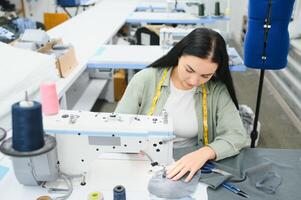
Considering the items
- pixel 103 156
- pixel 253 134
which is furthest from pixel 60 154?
pixel 253 134

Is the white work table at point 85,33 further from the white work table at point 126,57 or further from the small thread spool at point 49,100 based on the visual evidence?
the small thread spool at point 49,100

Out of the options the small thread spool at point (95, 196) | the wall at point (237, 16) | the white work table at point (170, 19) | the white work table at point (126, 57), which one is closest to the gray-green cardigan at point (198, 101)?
the small thread spool at point (95, 196)

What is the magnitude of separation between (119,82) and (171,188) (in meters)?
2.69

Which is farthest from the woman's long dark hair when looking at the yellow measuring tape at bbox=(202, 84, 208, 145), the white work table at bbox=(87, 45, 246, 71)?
the white work table at bbox=(87, 45, 246, 71)

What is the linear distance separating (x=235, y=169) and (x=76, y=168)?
0.59 meters

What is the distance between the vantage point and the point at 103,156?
1330 mm

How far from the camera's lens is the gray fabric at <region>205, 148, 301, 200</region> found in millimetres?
1154

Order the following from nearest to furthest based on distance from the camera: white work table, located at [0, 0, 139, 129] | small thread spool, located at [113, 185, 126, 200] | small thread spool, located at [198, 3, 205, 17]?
small thread spool, located at [113, 185, 126, 200] → white work table, located at [0, 0, 139, 129] → small thread spool, located at [198, 3, 205, 17]

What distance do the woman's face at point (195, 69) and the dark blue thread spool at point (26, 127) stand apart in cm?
75

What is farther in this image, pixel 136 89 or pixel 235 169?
pixel 136 89

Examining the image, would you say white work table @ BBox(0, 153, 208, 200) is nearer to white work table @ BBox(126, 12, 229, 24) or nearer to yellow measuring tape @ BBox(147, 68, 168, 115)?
yellow measuring tape @ BBox(147, 68, 168, 115)

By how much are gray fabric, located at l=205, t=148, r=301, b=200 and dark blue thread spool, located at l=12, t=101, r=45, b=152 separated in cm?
60

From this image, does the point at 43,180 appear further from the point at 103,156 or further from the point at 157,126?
the point at 157,126

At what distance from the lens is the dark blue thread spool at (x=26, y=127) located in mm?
851
